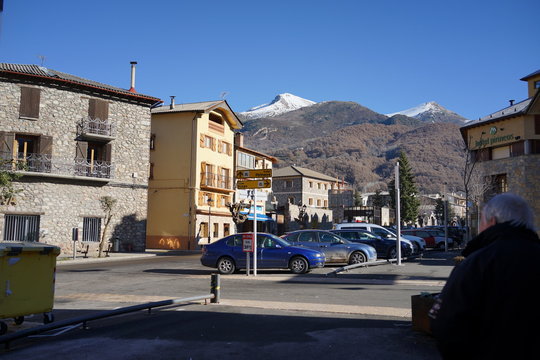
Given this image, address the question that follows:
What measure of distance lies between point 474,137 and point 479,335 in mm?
44110

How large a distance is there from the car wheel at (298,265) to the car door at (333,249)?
113 inches

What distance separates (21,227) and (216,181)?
58.4 ft

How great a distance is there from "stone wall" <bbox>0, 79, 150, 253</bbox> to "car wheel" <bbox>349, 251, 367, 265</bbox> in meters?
19.7

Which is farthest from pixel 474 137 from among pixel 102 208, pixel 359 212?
pixel 102 208

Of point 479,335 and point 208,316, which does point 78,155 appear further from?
point 479,335

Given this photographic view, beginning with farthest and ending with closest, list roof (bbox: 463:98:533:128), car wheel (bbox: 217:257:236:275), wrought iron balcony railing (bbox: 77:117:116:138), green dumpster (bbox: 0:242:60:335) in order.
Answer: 1. roof (bbox: 463:98:533:128)
2. wrought iron balcony railing (bbox: 77:117:116:138)
3. car wheel (bbox: 217:257:236:275)
4. green dumpster (bbox: 0:242:60:335)

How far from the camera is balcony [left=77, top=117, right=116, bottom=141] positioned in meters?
33.9

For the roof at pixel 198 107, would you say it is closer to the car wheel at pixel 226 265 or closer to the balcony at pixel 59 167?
the balcony at pixel 59 167

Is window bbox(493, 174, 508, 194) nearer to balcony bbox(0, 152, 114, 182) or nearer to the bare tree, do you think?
the bare tree

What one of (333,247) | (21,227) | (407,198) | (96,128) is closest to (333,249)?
(333,247)

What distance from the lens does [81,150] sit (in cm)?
3400

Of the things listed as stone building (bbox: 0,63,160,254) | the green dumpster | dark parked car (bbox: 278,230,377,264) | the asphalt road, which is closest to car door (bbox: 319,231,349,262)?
dark parked car (bbox: 278,230,377,264)

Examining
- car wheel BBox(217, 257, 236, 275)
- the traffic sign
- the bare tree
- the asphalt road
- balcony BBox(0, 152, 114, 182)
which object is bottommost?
the asphalt road

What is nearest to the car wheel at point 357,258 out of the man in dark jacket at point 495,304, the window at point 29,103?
the man in dark jacket at point 495,304
